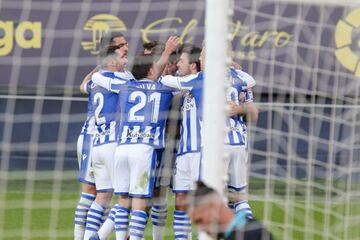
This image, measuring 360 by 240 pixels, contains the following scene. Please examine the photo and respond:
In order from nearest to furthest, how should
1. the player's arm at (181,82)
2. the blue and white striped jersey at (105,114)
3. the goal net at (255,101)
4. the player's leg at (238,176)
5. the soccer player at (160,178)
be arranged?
the player's arm at (181,82), the soccer player at (160,178), the player's leg at (238,176), the blue and white striped jersey at (105,114), the goal net at (255,101)

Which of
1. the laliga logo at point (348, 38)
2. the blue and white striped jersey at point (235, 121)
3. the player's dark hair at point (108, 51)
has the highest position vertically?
the laliga logo at point (348, 38)

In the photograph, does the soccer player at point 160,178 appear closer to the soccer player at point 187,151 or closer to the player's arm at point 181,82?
the soccer player at point 187,151

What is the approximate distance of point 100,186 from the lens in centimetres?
757

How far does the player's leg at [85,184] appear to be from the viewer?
7.73 metres

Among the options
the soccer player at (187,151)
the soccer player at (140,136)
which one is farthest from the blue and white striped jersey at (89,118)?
the soccer player at (187,151)

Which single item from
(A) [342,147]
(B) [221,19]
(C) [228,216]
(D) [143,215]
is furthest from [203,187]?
(A) [342,147]

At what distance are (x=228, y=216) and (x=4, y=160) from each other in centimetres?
707

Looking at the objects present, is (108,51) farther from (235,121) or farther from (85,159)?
(235,121)

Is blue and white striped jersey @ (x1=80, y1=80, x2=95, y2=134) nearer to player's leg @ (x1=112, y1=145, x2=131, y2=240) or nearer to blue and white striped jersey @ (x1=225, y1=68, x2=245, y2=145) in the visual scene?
player's leg @ (x1=112, y1=145, x2=131, y2=240)

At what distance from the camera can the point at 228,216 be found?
4.20 m

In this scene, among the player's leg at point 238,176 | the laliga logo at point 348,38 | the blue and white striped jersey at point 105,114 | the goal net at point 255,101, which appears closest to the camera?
the player's leg at point 238,176

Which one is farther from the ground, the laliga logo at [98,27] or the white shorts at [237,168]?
the laliga logo at [98,27]

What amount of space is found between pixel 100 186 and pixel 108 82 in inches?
33.5

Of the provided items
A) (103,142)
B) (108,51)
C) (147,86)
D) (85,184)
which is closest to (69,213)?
(85,184)
